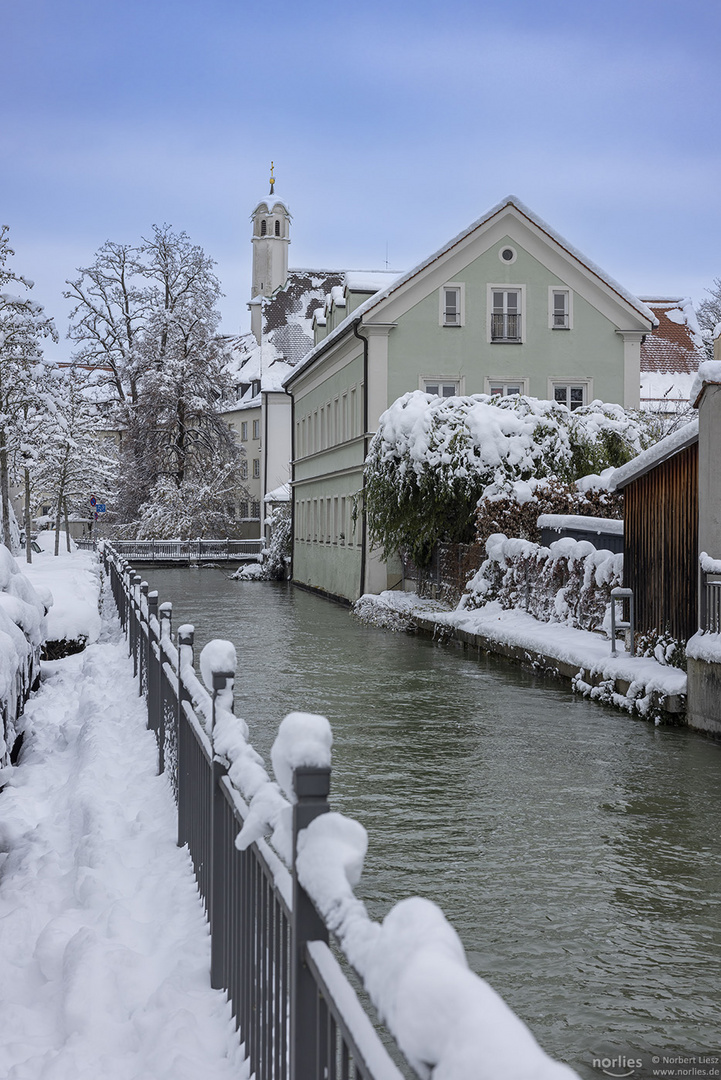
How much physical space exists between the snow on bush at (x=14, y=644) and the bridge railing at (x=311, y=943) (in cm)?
317

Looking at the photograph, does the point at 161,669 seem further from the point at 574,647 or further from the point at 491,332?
the point at 491,332

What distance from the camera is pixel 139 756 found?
8922mm

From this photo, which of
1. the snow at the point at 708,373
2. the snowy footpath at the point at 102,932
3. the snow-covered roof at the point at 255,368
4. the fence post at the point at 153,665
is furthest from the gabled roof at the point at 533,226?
the snow-covered roof at the point at 255,368

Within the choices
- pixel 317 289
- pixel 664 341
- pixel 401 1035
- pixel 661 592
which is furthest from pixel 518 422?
pixel 317 289

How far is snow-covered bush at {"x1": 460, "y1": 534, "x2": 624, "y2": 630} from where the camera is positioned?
1664cm

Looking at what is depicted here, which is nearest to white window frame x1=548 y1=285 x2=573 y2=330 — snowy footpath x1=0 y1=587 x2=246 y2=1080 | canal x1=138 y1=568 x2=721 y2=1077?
canal x1=138 y1=568 x2=721 y2=1077

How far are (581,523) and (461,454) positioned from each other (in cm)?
434

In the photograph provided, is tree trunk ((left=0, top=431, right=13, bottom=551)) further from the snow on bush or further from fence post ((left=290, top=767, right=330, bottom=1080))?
fence post ((left=290, top=767, right=330, bottom=1080))

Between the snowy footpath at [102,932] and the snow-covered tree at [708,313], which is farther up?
the snow-covered tree at [708,313]

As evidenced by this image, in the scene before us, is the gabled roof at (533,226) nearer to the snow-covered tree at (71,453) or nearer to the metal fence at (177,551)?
the snow-covered tree at (71,453)

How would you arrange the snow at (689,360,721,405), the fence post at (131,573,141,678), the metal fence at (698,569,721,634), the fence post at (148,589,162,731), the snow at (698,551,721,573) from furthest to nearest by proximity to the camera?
the fence post at (131,573,141,678) → the snow at (689,360,721,405) → the snow at (698,551,721,573) → the metal fence at (698,569,721,634) → the fence post at (148,589,162,731)

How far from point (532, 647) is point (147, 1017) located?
43.1 ft

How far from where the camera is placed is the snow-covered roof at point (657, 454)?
41.8 ft

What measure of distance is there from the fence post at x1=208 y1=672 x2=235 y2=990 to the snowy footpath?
4.4 inches
